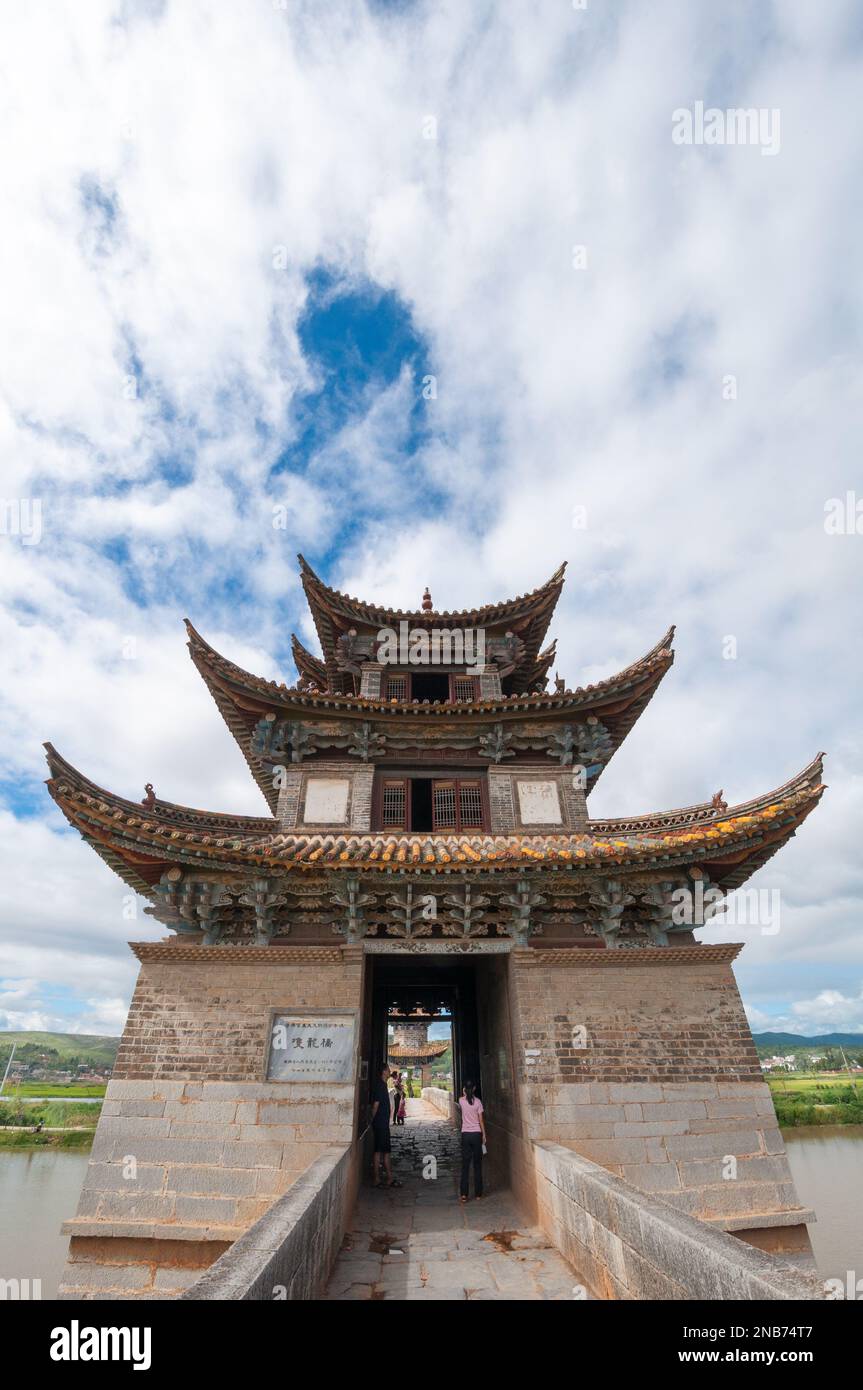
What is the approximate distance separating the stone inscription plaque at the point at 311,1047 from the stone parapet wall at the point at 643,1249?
3.13 meters

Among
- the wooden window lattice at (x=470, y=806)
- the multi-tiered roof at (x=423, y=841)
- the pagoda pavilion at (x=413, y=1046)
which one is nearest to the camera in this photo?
the multi-tiered roof at (x=423, y=841)

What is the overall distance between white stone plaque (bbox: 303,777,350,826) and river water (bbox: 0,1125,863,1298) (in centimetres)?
1045

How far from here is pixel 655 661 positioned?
41.6 feet

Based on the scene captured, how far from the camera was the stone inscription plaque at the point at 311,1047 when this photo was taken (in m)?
9.09

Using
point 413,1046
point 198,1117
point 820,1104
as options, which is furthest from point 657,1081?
point 820,1104

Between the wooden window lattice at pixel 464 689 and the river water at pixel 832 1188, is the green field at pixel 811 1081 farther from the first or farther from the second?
the wooden window lattice at pixel 464 689

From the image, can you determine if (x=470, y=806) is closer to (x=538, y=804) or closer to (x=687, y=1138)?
(x=538, y=804)

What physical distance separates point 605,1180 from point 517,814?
22.6 feet

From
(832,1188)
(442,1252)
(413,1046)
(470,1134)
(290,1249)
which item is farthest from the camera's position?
(413,1046)

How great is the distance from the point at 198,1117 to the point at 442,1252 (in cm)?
367

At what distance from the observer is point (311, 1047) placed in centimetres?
924

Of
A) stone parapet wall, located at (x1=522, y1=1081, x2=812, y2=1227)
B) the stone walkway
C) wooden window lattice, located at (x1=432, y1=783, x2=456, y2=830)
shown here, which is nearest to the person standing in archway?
the stone walkway

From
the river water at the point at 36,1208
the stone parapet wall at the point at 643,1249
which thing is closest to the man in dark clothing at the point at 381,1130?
the stone parapet wall at the point at 643,1249
